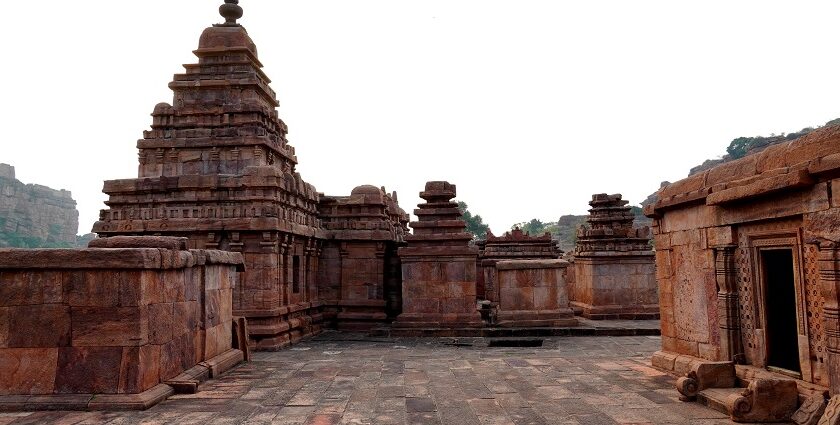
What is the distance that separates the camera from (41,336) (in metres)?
6.83

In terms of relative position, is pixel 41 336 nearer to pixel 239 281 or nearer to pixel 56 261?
pixel 56 261

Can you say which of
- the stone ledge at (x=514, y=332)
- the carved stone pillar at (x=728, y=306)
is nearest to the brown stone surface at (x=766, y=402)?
the carved stone pillar at (x=728, y=306)

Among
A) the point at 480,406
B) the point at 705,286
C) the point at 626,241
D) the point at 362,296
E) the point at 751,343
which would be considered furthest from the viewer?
the point at 626,241

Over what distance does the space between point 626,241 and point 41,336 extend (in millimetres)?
15820

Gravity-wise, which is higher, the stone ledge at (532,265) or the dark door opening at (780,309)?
the stone ledge at (532,265)

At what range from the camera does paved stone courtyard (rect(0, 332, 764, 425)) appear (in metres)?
6.19

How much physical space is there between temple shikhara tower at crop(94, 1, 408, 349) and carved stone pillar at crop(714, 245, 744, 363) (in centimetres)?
899

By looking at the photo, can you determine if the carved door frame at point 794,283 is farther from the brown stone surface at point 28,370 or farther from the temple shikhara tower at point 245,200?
the temple shikhara tower at point 245,200

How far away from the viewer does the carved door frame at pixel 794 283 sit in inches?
247

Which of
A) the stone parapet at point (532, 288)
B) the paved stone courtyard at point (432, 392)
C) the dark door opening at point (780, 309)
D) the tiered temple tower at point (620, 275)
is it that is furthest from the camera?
the tiered temple tower at point (620, 275)

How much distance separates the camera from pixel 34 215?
92.9m

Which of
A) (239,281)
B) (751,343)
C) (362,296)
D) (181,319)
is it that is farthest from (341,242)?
(751,343)

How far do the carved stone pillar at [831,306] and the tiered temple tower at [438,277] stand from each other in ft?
31.0

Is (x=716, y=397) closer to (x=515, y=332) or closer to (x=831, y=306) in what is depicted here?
(x=831, y=306)
